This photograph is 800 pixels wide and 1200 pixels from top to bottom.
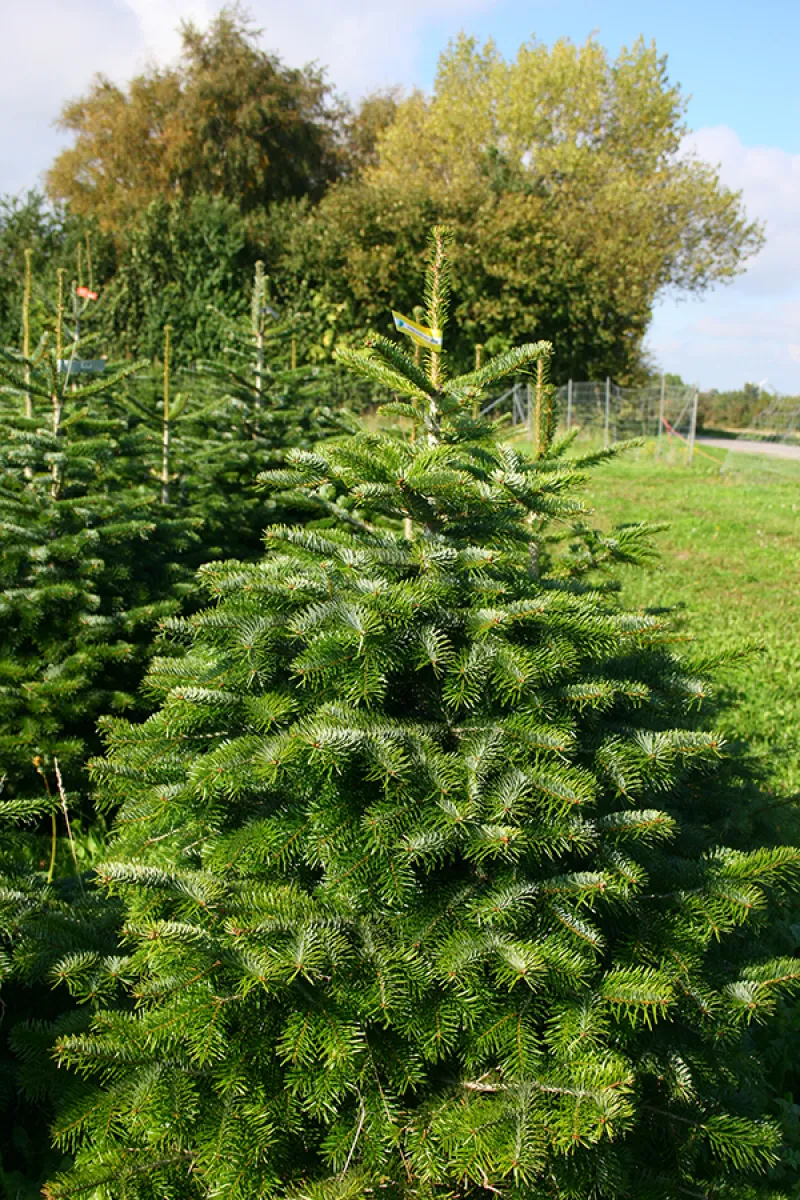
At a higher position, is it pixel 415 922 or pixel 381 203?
pixel 381 203

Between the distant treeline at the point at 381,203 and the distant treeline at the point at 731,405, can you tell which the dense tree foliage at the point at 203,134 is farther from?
the distant treeline at the point at 731,405

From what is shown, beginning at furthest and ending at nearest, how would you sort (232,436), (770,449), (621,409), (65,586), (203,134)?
1. (203,134)
2. (770,449)
3. (621,409)
4. (232,436)
5. (65,586)

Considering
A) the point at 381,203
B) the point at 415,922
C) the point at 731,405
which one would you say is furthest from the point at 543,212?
the point at 731,405

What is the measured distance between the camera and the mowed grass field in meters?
5.32

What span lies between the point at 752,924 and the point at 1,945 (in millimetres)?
2043

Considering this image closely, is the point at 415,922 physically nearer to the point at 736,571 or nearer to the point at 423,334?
the point at 423,334

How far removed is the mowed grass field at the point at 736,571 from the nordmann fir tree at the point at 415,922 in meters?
0.67

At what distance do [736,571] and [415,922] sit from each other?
24.7ft

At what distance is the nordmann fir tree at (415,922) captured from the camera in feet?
5.80

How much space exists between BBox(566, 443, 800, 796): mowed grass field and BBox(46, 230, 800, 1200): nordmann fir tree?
668 mm

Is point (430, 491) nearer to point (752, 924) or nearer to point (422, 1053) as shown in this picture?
point (422, 1053)

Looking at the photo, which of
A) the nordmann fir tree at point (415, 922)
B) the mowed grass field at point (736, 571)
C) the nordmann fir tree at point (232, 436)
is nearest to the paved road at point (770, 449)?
the mowed grass field at point (736, 571)

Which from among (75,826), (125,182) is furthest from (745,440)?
(75,826)

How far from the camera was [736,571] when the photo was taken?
8586 mm
